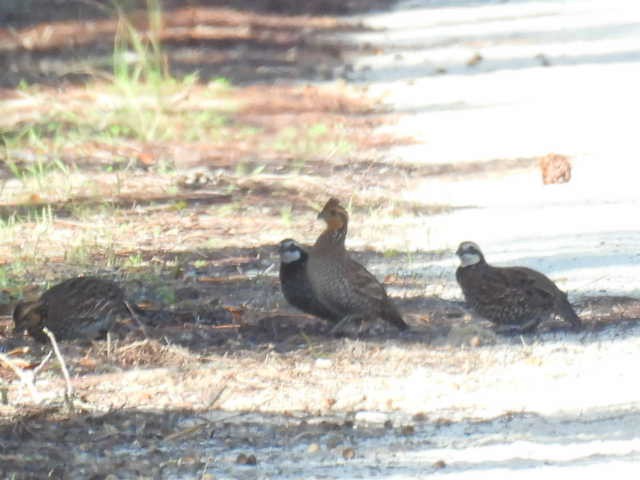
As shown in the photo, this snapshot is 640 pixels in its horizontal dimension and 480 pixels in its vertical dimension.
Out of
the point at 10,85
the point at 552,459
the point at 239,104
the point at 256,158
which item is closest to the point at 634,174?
the point at 256,158

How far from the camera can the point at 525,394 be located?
7.64 meters

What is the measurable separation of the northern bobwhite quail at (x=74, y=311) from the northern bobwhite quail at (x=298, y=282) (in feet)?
2.62

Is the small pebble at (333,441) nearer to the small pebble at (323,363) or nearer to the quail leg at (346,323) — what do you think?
the small pebble at (323,363)

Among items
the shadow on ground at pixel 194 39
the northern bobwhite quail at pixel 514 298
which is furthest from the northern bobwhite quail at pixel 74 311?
the shadow on ground at pixel 194 39

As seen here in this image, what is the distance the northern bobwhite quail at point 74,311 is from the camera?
870 cm

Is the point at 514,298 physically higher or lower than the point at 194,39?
lower

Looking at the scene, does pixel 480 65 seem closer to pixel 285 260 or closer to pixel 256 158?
pixel 256 158

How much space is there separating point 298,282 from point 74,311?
1.08 meters

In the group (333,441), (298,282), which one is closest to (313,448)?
(333,441)

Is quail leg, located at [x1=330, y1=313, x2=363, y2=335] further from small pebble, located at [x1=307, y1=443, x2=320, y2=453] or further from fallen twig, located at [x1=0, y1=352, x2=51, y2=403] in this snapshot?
small pebble, located at [x1=307, y1=443, x2=320, y2=453]

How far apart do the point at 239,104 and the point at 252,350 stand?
31.2 feet

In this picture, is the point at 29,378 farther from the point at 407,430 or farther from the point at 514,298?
the point at 514,298

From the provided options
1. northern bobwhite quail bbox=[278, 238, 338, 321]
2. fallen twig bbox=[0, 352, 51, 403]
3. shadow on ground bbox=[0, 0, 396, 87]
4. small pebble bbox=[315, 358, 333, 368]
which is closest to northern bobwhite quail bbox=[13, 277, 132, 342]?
northern bobwhite quail bbox=[278, 238, 338, 321]

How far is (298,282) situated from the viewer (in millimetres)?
8906
